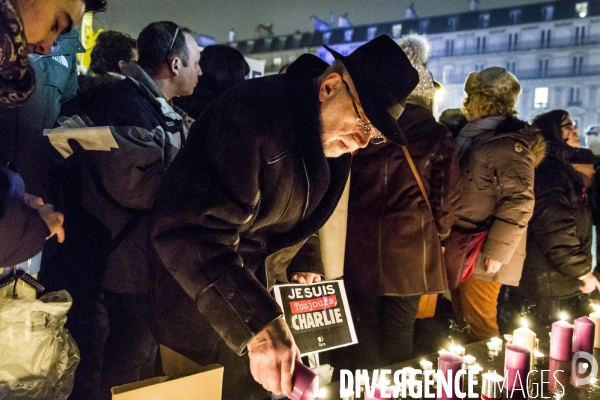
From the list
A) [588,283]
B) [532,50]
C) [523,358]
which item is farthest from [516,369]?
[532,50]

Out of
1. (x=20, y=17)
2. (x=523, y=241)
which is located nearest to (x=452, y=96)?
(x=523, y=241)

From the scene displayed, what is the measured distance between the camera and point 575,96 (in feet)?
130

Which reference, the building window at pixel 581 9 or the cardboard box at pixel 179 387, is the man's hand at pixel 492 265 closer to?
the cardboard box at pixel 179 387

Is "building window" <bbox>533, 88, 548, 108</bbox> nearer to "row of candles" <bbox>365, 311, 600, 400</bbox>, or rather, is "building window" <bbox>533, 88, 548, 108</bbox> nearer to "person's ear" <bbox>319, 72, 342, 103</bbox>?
"row of candles" <bbox>365, 311, 600, 400</bbox>

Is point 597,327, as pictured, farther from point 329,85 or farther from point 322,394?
point 329,85

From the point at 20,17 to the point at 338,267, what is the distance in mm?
2157

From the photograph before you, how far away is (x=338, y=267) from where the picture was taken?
3037mm

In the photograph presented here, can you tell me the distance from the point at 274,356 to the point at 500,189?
7.68ft

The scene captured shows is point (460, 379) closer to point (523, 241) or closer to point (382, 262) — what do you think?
point (382, 262)

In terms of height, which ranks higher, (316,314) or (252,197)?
(252,197)

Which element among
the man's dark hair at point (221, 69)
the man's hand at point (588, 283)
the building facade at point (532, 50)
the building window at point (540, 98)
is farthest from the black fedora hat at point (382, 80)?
the building window at point (540, 98)

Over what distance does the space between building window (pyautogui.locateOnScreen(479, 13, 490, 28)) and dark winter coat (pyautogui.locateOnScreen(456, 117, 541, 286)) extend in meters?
44.4

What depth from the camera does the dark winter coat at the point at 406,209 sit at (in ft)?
10.0

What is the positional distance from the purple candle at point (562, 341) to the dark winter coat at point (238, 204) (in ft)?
3.93
